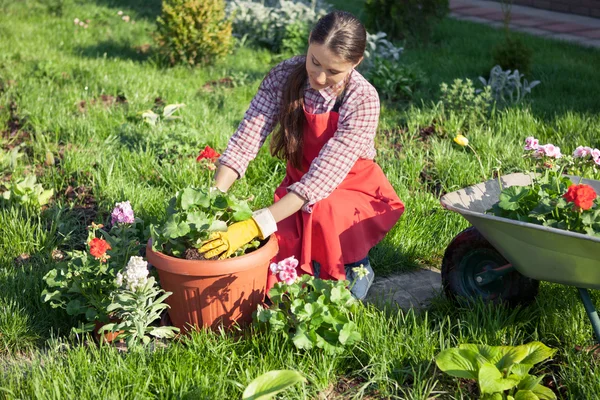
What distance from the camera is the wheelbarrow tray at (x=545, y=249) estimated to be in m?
2.37

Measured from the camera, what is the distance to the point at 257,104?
10.5 ft

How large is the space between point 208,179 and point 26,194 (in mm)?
932

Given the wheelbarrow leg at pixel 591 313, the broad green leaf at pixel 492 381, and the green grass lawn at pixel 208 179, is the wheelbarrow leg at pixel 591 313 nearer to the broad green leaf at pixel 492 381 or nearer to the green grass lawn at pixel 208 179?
the green grass lawn at pixel 208 179

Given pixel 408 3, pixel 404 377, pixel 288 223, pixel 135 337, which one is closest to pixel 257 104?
pixel 288 223

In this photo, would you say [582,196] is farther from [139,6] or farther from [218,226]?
[139,6]

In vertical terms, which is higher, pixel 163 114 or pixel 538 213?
pixel 538 213

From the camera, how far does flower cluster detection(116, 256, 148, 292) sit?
2545 mm

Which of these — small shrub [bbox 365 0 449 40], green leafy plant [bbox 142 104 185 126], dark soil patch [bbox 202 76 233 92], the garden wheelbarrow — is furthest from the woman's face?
small shrub [bbox 365 0 449 40]

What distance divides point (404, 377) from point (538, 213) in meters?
0.76

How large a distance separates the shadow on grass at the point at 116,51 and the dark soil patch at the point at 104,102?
1234mm

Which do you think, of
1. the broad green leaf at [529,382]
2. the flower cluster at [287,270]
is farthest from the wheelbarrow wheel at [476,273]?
the flower cluster at [287,270]

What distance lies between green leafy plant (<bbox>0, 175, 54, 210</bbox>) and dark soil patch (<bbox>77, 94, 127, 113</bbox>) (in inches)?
59.1

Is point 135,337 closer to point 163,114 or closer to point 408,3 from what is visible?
point 163,114

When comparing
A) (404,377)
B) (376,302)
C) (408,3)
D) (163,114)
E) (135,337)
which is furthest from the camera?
(408,3)
